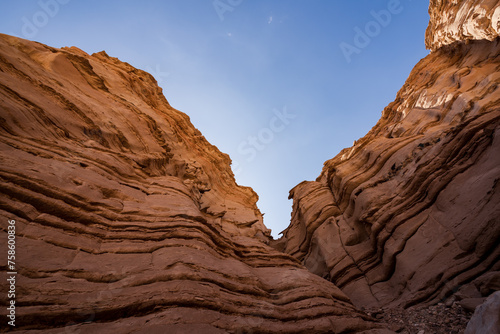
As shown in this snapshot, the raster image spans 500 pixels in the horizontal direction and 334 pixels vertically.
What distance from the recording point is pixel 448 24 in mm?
28984

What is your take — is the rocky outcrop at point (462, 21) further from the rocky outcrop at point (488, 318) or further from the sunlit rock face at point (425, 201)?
the rocky outcrop at point (488, 318)

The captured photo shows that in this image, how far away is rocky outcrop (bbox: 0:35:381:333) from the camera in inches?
238

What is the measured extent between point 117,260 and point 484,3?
32.2 metres

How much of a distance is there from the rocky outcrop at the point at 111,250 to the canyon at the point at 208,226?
5 cm

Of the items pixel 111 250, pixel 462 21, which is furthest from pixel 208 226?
pixel 462 21

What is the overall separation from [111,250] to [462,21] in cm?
3542

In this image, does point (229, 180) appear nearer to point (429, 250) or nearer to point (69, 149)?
point (69, 149)

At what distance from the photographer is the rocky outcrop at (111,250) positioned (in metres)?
6.05

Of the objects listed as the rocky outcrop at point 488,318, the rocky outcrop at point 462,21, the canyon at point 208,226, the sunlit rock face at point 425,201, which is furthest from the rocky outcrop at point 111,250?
the rocky outcrop at point 462,21

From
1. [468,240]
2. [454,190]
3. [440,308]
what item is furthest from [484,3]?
[440,308]

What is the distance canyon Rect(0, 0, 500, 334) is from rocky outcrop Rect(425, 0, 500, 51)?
24 cm

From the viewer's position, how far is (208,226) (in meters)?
11.8

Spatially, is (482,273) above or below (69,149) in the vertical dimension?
below

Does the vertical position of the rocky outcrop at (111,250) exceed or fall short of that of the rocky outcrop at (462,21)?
it falls short
